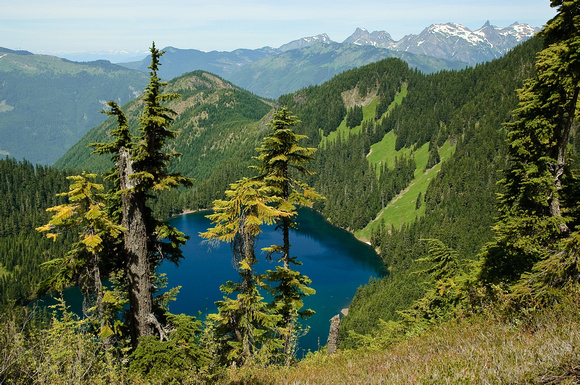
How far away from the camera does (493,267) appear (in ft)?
73.3

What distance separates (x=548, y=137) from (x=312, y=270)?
107880mm

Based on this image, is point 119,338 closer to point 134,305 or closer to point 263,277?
point 134,305

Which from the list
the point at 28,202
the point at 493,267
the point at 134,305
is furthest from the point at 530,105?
the point at 28,202

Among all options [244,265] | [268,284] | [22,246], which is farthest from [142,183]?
[22,246]

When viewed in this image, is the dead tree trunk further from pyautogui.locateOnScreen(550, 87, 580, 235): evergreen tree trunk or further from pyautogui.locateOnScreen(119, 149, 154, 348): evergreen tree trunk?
pyautogui.locateOnScreen(550, 87, 580, 235): evergreen tree trunk

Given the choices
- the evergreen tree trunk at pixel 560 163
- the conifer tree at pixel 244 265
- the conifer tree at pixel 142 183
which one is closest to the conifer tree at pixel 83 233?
the conifer tree at pixel 142 183

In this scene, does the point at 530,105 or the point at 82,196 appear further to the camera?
the point at 530,105

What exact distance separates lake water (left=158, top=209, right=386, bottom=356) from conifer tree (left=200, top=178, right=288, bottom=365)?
4311 centimetres

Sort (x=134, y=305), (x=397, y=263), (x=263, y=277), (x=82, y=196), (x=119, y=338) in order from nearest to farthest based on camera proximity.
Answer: (x=82, y=196) → (x=134, y=305) → (x=119, y=338) → (x=263, y=277) → (x=397, y=263)

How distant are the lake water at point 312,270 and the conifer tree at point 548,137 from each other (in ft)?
170

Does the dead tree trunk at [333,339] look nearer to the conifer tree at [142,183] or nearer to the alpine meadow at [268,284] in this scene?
the alpine meadow at [268,284]

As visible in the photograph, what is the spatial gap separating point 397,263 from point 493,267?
10917 centimetres

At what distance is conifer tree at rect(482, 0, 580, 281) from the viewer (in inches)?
584

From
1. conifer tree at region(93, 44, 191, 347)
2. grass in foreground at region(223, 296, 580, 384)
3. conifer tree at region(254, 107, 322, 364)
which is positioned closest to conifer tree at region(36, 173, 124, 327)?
conifer tree at region(93, 44, 191, 347)
